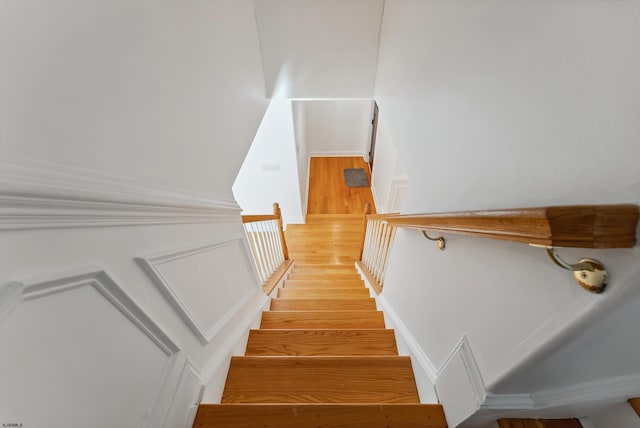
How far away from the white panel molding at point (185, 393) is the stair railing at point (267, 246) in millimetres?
883

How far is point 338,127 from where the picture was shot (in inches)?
251

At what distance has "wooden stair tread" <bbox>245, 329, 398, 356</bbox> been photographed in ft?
4.81

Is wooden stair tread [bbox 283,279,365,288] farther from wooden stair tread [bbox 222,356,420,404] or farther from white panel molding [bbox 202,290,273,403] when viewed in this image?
wooden stair tread [bbox 222,356,420,404]

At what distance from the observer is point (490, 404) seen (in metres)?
0.67

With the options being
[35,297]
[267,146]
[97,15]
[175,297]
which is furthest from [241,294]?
[267,146]

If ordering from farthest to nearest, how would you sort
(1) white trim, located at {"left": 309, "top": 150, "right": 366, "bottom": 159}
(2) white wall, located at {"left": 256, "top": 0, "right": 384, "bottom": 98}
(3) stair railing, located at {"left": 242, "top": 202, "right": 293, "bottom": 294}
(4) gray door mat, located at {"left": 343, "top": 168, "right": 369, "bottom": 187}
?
1. (1) white trim, located at {"left": 309, "top": 150, "right": 366, "bottom": 159}
2. (4) gray door mat, located at {"left": 343, "top": 168, "right": 369, "bottom": 187}
3. (2) white wall, located at {"left": 256, "top": 0, "right": 384, "bottom": 98}
4. (3) stair railing, located at {"left": 242, "top": 202, "right": 293, "bottom": 294}

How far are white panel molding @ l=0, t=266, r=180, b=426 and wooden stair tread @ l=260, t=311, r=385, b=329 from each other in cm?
101

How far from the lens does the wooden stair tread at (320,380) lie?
1.13 meters

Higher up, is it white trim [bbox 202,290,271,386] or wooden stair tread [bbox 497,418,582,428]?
wooden stair tread [bbox 497,418,582,428]

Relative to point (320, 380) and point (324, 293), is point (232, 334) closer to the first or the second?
point (320, 380)

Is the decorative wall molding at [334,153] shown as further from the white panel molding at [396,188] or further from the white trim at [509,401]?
the white trim at [509,401]

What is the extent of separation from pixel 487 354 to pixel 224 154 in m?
1.49

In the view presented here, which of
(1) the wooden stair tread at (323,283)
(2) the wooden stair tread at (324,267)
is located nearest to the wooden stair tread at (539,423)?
(1) the wooden stair tread at (323,283)

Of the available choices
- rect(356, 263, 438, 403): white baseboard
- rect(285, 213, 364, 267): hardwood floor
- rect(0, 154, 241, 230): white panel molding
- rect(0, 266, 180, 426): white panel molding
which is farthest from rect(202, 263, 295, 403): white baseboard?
rect(285, 213, 364, 267): hardwood floor
